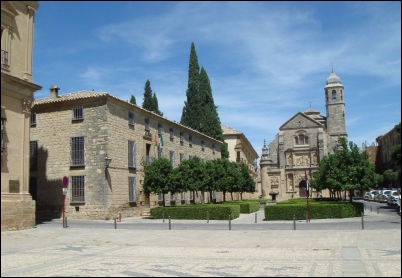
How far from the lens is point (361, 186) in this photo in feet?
88.0

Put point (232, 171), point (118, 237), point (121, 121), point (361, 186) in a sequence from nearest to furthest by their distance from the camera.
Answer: point (118, 237) < point (361, 186) < point (121, 121) < point (232, 171)

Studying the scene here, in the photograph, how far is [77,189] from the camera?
27.3 metres

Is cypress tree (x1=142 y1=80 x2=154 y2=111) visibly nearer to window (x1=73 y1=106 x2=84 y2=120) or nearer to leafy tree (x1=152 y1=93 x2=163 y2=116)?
leafy tree (x1=152 y1=93 x2=163 y2=116)

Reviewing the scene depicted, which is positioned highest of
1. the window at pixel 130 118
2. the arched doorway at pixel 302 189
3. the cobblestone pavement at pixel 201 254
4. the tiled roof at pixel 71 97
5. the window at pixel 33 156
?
the tiled roof at pixel 71 97

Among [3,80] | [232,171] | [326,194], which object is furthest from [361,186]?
[326,194]

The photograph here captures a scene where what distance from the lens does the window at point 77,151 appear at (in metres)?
27.5

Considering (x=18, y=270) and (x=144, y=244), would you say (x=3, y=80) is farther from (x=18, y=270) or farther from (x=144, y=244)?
(x=18, y=270)

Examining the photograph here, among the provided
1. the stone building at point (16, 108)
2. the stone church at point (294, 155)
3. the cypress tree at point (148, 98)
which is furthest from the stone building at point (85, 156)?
the stone church at point (294, 155)

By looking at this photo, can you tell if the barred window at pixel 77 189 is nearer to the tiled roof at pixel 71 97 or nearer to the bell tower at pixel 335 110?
the tiled roof at pixel 71 97

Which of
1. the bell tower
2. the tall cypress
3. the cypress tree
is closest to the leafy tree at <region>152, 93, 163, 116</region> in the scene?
the cypress tree

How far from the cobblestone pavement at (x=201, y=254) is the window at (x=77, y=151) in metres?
10.5

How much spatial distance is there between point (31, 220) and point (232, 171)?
2330 cm

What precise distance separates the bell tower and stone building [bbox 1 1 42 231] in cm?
7484

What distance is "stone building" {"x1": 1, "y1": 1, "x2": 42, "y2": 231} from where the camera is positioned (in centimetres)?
1836
